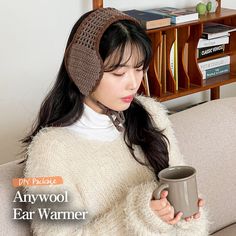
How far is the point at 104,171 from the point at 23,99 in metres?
1.03

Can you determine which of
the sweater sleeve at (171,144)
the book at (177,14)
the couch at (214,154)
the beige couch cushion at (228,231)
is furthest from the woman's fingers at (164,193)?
the book at (177,14)

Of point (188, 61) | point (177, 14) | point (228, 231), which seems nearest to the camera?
point (228, 231)

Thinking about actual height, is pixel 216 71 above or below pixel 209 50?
below

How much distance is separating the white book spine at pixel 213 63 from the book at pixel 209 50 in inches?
1.5

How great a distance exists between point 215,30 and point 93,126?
4.90ft

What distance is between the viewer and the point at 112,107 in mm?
1198

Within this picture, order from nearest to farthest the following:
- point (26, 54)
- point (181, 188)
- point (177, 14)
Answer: point (181, 188)
point (26, 54)
point (177, 14)

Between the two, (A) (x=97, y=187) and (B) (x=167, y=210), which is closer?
(B) (x=167, y=210)

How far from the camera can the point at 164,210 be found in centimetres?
109

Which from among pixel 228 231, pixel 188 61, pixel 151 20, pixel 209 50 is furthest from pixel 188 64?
pixel 228 231

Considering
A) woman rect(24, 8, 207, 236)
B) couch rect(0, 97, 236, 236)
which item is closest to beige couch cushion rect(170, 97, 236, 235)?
couch rect(0, 97, 236, 236)

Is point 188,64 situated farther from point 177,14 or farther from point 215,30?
point 177,14

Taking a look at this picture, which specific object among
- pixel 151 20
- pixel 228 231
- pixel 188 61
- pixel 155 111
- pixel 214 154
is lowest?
pixel 228 231

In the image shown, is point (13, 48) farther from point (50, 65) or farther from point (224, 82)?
point (224, 82)
